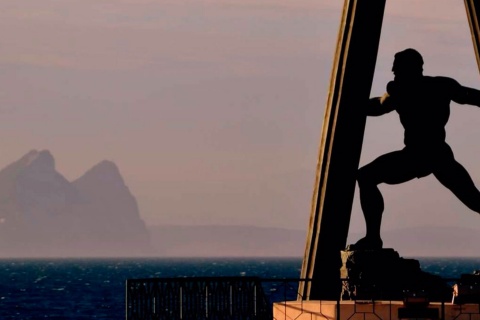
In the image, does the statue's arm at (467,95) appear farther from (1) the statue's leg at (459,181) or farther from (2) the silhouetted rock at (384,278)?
(2) the silhouetted rock at (384,278)

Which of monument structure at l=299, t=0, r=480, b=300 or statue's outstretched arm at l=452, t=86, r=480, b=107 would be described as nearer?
statue's outstretched arm at l=452, t=86, r=480, b=107

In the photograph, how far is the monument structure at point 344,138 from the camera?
3002cm

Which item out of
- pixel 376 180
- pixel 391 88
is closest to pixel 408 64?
pixel 391 88

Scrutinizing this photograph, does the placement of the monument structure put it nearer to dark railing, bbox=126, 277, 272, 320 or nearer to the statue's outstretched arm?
the statue's outstretched arm

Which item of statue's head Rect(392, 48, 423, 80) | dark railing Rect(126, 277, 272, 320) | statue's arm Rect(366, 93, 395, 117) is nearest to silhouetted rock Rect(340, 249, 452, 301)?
dark railing Rect(126, 277, 272, 320)

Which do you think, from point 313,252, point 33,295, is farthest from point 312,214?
point 33,295

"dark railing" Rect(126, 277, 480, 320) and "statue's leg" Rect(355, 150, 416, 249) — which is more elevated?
"statue's leg" Rect(355, 150, 416, 249)

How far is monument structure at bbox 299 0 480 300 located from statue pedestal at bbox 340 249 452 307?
4.50 feet

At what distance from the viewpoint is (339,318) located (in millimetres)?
26125

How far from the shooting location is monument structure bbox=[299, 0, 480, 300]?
30.0 metres

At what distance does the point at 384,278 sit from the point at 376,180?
1779 millimetres

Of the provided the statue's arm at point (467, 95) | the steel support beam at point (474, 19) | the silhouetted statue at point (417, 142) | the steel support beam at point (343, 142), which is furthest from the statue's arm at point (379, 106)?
the steel support beam at point (474, 19)

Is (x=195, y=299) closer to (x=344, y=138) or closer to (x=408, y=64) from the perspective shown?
(x=344, y=138)

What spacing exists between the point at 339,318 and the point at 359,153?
194 inches
